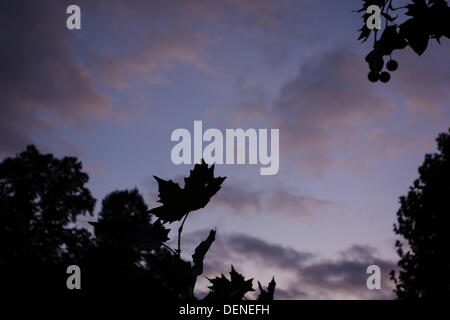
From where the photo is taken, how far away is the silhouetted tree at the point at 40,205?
3186cm

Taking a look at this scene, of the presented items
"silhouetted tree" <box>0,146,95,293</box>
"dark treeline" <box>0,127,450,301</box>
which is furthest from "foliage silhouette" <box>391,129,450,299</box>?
"silhouetted tree" <box>0,146,95,293</box>

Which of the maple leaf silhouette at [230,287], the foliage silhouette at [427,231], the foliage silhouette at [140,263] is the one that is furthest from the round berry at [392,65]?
the foliage silhouette at [427,231]

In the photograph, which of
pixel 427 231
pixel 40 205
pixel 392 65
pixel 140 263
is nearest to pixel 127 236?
pixel 140 263

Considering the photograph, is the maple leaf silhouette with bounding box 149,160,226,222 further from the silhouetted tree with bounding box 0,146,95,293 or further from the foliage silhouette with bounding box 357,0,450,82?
the silhouetted tree with bounding box 0,146,95,293

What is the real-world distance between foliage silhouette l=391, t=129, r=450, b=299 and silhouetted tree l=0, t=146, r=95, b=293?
21787 mm

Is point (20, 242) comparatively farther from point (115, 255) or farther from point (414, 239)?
point (115, 255)

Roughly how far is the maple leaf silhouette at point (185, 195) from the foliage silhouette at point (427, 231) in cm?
2447

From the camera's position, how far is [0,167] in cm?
3491

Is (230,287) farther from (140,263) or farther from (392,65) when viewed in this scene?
(392,65)

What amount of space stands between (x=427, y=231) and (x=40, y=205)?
29784 millimetres

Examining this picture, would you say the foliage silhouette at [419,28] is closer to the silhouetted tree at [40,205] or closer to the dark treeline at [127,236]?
the dark treeline at [127,236]

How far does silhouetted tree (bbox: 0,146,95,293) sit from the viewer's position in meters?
31.9
